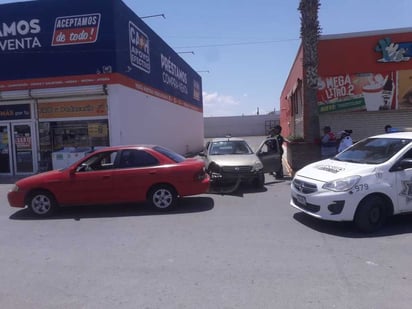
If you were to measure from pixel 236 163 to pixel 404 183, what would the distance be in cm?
484

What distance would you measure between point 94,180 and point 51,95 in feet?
25.4

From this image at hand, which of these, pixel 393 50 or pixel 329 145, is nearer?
pixel 329 145

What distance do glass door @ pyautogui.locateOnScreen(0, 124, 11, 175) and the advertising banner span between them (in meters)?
1.68

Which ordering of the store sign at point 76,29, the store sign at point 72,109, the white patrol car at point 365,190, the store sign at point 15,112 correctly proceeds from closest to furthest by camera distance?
the white patrol car at point 365,190
the store sign at point 76,29
the store sign at point 72,109
the store sign at point 15,112

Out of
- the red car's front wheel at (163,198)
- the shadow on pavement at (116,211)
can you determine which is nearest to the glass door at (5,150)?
the shadow on pavement at (116,211)

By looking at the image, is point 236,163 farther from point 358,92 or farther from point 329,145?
point 358,92

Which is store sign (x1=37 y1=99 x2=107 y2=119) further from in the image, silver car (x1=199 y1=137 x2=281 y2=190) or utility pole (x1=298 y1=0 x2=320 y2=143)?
utility pole (x1=298 y1=0 x2=320 y2=143)

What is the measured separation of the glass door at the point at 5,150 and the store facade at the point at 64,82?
A: 41mm

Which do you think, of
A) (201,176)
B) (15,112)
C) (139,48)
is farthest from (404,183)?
(15,112)

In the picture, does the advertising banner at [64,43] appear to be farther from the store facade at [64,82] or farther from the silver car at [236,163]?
the silver car at [236,163]

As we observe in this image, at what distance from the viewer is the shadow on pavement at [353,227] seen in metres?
6.30

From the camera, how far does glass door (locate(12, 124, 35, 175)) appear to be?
50.4 feet

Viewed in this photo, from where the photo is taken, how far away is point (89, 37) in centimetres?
1446

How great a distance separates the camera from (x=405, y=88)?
1475 cm
